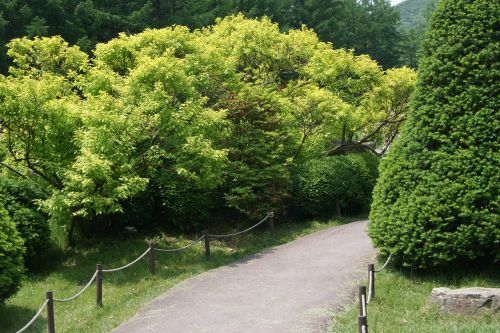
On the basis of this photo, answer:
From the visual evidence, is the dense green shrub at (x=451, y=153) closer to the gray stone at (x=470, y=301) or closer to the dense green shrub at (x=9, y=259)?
the gray stone at (x=470, y=301)

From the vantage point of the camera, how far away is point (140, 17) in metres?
34.1

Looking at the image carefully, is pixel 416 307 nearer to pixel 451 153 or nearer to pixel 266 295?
pixel 266 295

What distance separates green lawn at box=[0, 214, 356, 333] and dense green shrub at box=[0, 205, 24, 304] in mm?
970

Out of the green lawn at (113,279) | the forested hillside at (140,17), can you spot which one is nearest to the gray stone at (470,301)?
the green lawn at (113,279)

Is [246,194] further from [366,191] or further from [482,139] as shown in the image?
[482,139]

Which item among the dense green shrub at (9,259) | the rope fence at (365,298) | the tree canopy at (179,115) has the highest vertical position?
the tree canopy at (179,115)

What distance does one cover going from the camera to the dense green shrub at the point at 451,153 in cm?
948

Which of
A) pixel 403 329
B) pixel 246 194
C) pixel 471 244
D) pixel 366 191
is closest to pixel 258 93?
pixel 246 194

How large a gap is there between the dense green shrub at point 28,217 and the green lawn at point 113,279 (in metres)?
0.62

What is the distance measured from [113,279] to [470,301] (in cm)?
808

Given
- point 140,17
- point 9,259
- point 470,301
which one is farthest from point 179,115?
point 140,17

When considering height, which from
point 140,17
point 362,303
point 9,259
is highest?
point 140,17

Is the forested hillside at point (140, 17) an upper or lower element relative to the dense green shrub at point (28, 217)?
upper

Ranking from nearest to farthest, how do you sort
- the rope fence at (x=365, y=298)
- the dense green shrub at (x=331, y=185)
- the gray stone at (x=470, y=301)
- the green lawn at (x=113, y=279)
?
1. the rope fence at (x=365, y=298)
2. the gray stone at (x=470, y=301)
3. the green lawn at (x=113, y=279)
4. the dense green shrub at (x=331, y=185)
